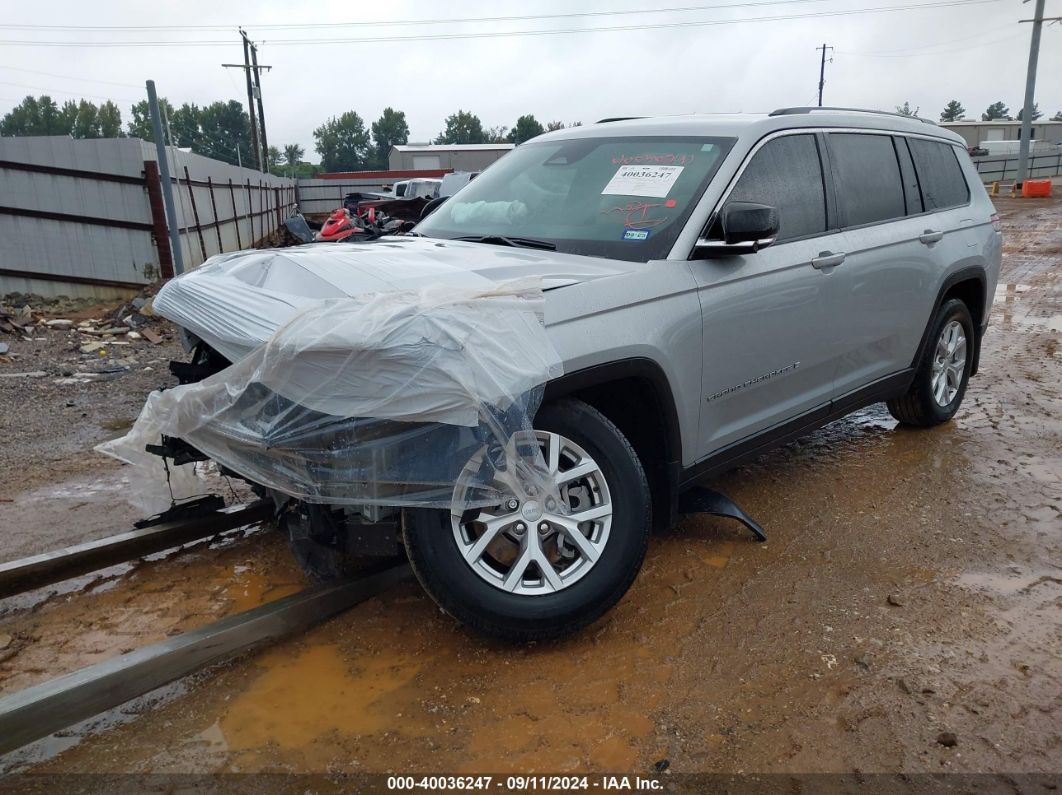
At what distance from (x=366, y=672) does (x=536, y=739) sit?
0.72 m

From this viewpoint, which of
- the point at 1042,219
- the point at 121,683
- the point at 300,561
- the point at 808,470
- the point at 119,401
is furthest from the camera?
the point at 1042,219

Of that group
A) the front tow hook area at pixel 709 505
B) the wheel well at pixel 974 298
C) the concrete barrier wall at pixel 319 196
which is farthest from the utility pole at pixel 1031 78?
the front tow hook area at pixel 709 505

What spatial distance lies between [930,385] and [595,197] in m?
2.90

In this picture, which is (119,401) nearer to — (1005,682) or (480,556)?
(480,556)

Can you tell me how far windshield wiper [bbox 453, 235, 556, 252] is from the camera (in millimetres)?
3717

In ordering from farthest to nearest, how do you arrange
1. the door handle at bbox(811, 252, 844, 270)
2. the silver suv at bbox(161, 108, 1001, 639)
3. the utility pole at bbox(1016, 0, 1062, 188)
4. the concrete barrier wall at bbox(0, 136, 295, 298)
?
the utility pole at bbox(1016, 0, 1062, 188) < the concrete barrier wall at bbox(0, 136, 295, 298) < the door handle at bbox(811, 252, 844, 270) < the silver suv at bbox(161, 108, 1001, 639)

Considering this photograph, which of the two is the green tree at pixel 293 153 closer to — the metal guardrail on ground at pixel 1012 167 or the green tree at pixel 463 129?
the green tree at pixel 463 129

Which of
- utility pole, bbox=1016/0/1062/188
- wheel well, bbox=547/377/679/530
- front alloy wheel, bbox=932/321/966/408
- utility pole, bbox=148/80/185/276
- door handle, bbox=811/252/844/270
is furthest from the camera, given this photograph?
utility pole, bbox=1016/0/1062/188

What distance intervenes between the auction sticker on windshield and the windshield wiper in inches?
15.9

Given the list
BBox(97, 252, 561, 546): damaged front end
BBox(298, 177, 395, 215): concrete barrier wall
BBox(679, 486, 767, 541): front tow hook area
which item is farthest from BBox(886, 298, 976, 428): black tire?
BBox(298, 177, 395, 215): concrete barrier wall

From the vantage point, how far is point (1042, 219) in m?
22.3

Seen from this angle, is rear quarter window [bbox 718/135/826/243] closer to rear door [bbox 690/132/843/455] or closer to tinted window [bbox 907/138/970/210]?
rear door [bbox 690/132/843/455]

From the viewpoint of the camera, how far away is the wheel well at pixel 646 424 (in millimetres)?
3320

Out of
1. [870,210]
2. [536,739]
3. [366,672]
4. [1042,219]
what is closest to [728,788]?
[536,739]
